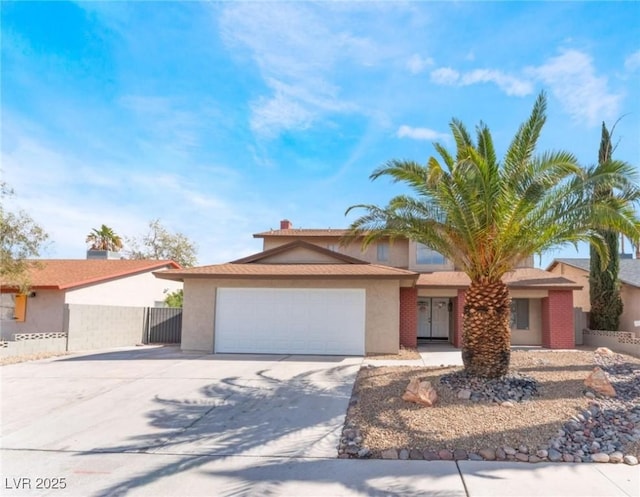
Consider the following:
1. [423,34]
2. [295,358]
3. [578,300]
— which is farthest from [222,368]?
[578,300]

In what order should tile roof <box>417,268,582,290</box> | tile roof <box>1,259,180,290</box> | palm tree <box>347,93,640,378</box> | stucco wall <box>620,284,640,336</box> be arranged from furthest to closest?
stucco wall <box>620,284,640,336</box> < tile roof <box>1,259,180,290</box> < tile roof <box>417,268,582,290</box> < palm tree <box>347,93,640,378</box>

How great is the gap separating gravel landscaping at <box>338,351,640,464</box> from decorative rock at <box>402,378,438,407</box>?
0.34 feet

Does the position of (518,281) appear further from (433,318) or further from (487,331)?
(487,331)

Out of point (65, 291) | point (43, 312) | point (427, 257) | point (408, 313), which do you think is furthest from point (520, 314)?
point (43, 312)

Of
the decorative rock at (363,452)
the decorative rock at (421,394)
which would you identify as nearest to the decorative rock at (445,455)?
the decorative rock at (363,452)

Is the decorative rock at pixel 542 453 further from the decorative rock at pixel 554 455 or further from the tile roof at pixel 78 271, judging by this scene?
the tile roof at pixel 78 271

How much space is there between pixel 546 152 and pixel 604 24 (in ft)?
16.0

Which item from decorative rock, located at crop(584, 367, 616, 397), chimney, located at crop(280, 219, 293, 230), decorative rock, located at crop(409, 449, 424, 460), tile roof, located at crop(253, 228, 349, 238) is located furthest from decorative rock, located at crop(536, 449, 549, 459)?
chimney, located at crop(280, 219, 293, 230)

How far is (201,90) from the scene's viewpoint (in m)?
12.5

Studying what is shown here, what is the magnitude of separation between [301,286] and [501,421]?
29.4ft

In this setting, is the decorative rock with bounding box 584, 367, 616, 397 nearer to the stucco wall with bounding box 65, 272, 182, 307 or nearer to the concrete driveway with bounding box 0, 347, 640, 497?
the concrete driveway with bounding box 0, 347, 640, 497

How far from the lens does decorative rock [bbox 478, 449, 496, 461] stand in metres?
5.57

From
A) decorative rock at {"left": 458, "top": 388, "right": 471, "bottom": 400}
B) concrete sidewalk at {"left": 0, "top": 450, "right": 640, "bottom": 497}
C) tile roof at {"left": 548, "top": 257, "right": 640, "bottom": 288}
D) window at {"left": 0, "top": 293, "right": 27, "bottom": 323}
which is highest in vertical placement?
tile roof at {"left": 548, "top": 257, "right": 640, "bottom": 288}

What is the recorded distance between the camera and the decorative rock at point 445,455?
5605 millimetres
